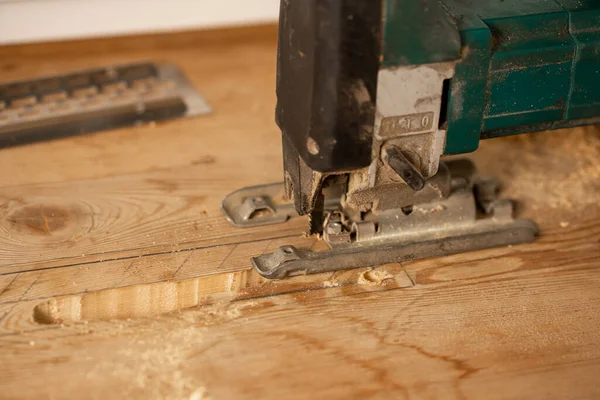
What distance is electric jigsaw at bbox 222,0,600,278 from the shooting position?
98 cm

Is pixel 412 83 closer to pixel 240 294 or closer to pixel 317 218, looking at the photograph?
pixel 317 218

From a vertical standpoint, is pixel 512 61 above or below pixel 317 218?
above

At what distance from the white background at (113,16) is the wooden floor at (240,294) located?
1.10ft

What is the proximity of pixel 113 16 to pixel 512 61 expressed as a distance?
3.44ft

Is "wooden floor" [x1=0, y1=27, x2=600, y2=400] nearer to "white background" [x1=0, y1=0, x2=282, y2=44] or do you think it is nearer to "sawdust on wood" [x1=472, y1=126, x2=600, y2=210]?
"sawdust on wood" [x1=472, y1=126, x2=600, y2=210]

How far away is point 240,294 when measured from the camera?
3.76ft

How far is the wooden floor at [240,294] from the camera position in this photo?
39.1 inches

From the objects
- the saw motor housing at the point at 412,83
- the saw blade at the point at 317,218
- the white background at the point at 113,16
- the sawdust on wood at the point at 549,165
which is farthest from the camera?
the white background at the point at 113,16

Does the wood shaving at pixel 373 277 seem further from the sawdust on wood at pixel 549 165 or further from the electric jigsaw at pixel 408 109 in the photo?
the sawdust on wood at pixel 549 165

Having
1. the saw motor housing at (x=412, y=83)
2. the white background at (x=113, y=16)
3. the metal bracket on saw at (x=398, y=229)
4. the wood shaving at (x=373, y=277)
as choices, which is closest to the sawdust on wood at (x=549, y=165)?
the metal bracket on saw at (x=398, y=229)

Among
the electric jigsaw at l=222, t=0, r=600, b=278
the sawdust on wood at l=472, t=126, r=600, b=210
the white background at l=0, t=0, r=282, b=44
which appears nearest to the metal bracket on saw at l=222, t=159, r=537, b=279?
the electric jigsaw at l=222, t=0, r=600, b=278

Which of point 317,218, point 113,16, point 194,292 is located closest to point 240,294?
point 194,292

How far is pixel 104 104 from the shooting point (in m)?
1.62

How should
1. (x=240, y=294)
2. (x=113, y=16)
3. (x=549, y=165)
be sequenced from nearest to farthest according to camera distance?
(x=240, y=294) → (x=549, y=165) → (x=113, y=16)
